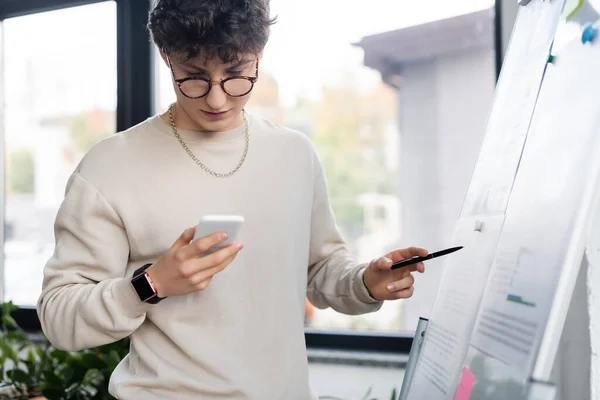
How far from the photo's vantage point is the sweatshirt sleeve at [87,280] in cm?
98

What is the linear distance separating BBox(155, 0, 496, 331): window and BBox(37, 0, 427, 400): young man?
681 millimetres

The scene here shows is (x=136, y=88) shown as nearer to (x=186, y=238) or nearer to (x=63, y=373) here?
(x=63, y=373)

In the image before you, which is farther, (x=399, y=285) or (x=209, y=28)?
(x=399, y=285)

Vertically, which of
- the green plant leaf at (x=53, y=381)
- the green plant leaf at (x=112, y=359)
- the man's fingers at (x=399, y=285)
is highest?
the man's fingers at (x=399, y=285)

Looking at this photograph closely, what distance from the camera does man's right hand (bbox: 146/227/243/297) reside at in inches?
35.0

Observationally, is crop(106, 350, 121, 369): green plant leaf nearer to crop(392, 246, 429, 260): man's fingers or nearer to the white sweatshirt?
the white sweatshirt

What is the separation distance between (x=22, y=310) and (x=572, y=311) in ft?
6.51

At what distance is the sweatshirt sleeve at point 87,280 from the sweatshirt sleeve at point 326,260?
401mm

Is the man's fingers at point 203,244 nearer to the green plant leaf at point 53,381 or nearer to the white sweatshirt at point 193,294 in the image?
the white sweatshirt at point 193,294

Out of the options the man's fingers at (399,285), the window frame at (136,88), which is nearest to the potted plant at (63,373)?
the window frame at (136,88)

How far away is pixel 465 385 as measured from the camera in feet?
2.77

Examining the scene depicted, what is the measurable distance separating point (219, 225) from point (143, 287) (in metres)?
0.17

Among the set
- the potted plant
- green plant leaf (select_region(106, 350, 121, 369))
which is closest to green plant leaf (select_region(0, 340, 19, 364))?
the potted plant

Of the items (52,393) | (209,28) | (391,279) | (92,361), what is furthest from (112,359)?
(209,28)
